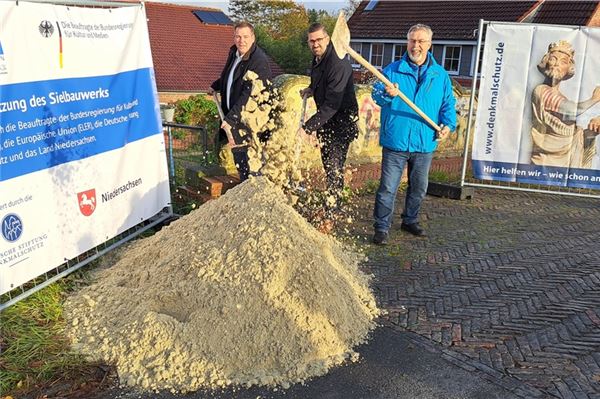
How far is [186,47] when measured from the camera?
86.6 ft

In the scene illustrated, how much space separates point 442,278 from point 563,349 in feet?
4.49

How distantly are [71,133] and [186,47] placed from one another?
2331 centimetres

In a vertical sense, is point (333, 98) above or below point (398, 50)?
below

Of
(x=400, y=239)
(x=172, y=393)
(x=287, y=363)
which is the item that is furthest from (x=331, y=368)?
(x=400, y=239)

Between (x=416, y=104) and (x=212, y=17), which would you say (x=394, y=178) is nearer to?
(x=416, y=104)

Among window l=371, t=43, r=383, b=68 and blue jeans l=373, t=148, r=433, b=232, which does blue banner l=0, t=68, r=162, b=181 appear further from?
window l=371, t=43, r=383, b=68

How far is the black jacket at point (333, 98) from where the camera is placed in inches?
216

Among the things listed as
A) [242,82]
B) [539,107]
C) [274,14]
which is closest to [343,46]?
[242,82]

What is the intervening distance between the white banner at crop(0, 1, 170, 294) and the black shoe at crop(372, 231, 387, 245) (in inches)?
93.4

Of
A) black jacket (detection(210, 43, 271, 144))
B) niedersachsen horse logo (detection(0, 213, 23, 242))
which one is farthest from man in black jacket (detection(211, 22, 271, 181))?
niedersachsen horse logo (detection(0, 213, 23, 242))

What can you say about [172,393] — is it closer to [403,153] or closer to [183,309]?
[183,309]

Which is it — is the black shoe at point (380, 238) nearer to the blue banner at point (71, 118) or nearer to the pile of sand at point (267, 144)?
the pile of sand at point (267, 144)

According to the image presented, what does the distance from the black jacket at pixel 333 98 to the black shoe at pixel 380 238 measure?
1.10 m

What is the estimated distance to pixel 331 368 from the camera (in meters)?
3.58
